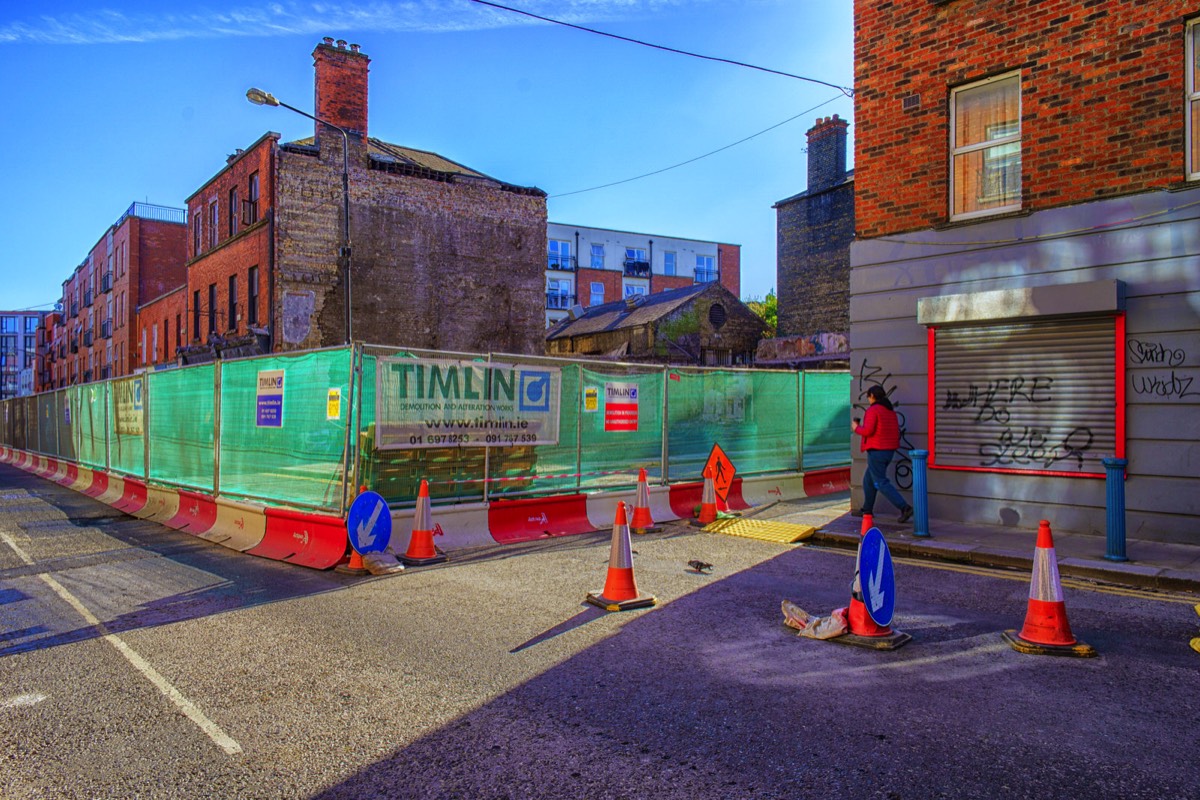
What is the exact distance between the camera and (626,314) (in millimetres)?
38656

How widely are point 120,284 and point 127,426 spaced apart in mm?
38596

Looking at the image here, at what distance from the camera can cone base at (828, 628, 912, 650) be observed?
5359mm

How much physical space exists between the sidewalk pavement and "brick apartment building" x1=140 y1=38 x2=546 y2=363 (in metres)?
19.0

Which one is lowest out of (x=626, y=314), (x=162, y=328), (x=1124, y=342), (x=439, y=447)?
(x=439, y=447)

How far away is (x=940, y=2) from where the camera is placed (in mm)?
10555

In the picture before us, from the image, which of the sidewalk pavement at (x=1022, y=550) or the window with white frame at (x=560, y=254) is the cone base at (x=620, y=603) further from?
the window with white frame at (x=560, y=254)

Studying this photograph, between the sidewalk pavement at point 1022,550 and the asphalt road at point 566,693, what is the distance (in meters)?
0.42

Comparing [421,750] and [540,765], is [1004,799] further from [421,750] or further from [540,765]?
[421,750]

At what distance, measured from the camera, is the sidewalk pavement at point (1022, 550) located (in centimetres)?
736

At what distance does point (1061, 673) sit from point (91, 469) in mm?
18536

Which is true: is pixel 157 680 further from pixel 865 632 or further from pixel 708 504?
pixel 708 504

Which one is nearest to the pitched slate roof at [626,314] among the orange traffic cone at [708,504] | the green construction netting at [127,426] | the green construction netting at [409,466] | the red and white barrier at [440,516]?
the red and white barrier at [440,516]

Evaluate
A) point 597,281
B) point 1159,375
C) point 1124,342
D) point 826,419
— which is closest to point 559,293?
point 597,281

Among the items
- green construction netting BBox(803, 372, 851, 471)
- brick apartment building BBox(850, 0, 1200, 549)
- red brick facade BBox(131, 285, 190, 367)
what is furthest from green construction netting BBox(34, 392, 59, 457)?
brick apartment building BBox(850, 0, 1200, 549)
